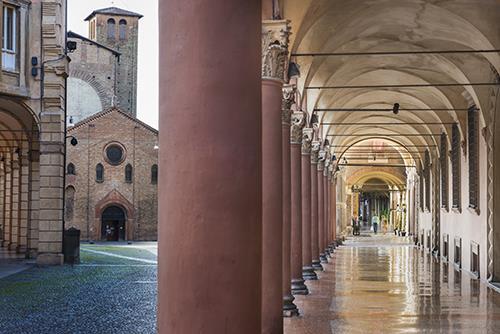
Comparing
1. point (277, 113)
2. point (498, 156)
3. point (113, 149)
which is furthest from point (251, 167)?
point (113, 149)

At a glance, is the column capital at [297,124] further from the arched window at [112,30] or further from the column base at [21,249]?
the arched window at [112,30]

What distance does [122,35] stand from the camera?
74.0 m

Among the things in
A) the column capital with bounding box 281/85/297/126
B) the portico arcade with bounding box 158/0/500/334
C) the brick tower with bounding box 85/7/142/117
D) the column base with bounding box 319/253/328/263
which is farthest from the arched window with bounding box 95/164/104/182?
the column capital with bounding box 281/85/297/126

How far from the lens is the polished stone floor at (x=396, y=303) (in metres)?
12.6

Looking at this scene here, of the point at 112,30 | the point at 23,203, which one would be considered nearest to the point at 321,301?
the point at 23,203

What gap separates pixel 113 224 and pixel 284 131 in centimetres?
4355

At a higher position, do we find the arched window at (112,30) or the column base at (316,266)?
the arched window at (112,30)

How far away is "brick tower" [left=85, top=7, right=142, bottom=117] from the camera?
7275 centimetres

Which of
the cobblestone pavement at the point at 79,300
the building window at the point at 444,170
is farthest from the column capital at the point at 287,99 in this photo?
the building window at the point at 444,170

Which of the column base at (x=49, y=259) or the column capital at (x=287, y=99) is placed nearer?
the column capital at (x=287, y=99)

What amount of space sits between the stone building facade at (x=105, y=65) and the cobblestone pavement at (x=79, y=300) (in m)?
40.2

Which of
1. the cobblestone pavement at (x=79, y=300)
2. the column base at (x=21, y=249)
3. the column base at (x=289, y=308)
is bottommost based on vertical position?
the cobblestone pavement at (x=79, y=300)

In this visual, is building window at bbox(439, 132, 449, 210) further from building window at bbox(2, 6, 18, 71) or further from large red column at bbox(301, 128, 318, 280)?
building window at bbox(2, 6, 18, 71)

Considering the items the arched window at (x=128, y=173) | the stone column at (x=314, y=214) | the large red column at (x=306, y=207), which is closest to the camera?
the large red column at (x=306, y=207)
